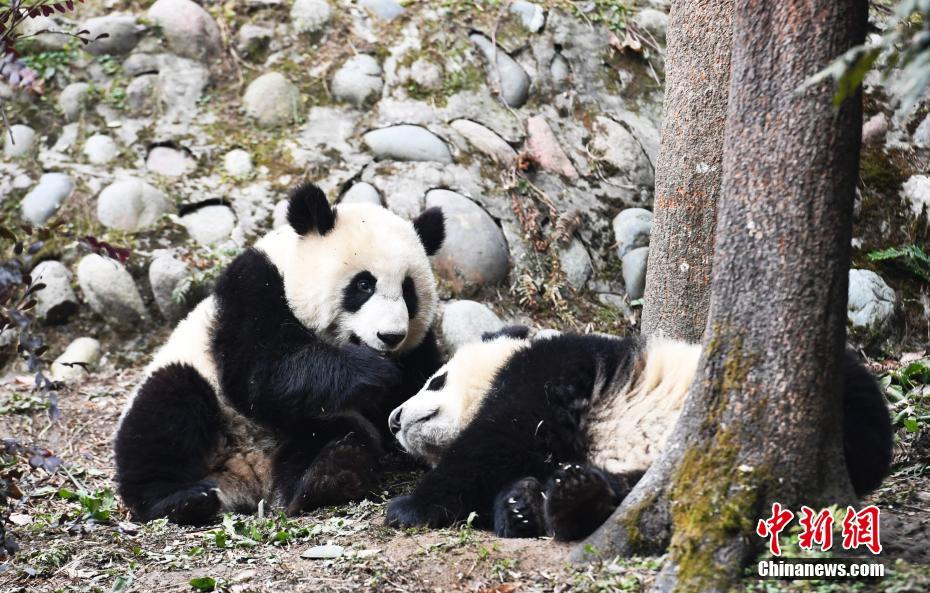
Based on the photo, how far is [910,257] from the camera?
7.39 m

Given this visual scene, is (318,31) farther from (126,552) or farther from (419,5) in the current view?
(126,552)

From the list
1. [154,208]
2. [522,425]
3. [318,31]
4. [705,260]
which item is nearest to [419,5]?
[318,31]

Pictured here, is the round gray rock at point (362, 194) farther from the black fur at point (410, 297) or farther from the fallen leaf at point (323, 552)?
the fallen leaf at point (323, 552)

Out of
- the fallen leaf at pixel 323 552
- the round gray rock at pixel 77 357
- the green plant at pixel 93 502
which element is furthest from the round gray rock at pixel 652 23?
the fallen leaf at pixel 323 552

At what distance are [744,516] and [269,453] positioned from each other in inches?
122

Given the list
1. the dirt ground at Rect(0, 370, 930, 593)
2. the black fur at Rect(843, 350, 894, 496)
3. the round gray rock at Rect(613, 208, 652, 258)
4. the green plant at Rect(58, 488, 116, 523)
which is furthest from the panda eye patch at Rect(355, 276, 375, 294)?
the round gray rock at Rect(613, 208, 652, 258)

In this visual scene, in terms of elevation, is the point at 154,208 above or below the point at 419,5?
below

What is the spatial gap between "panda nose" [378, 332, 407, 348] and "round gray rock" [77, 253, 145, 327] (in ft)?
10.8

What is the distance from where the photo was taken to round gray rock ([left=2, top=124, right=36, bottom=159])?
26.9 ft

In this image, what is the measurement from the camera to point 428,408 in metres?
4.77

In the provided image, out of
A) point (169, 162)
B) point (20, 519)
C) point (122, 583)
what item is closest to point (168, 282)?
point (169, 162)

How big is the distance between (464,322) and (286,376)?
247 centimetres

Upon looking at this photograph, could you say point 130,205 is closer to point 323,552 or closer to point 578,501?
point 323,552

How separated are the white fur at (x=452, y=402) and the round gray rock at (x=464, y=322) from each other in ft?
7.56
